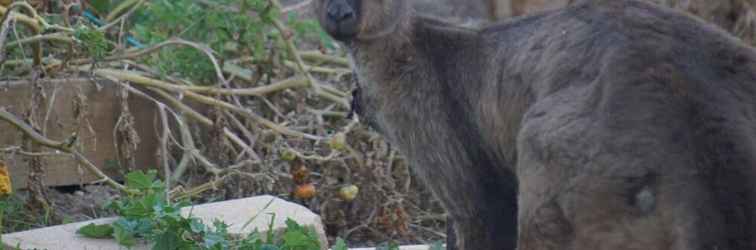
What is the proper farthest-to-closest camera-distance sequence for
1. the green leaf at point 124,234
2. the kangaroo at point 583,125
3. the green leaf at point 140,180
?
the green leaf at point 140,180 < the green leaf at point 124,234 < the kangaroo at point 583,125

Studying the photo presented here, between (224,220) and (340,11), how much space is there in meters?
1.12

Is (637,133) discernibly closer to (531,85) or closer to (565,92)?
(565,92)

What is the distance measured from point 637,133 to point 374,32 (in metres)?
1.94

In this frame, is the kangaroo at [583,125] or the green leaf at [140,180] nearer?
the kangaroo at [583,125]

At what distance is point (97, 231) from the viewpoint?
240 inches

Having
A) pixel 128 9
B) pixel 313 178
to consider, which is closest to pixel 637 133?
pixel 313 178

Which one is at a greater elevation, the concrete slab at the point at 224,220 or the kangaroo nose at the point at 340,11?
the kangaroo nose at the point at 340,11

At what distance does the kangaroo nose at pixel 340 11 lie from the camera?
5965mm

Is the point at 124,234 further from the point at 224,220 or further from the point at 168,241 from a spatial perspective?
the point at 224,220

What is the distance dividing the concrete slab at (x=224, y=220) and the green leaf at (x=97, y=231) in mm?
22

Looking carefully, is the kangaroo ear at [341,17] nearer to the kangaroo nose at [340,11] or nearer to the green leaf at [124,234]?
the kangaroo nose at [340,11]

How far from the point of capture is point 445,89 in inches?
234

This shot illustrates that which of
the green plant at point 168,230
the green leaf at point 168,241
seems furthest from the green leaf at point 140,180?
the green leaf at point 168,241

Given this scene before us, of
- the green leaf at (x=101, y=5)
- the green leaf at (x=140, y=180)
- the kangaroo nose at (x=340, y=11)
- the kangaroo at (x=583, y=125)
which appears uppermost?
the kangaroo nose at (x=340, y=11)
